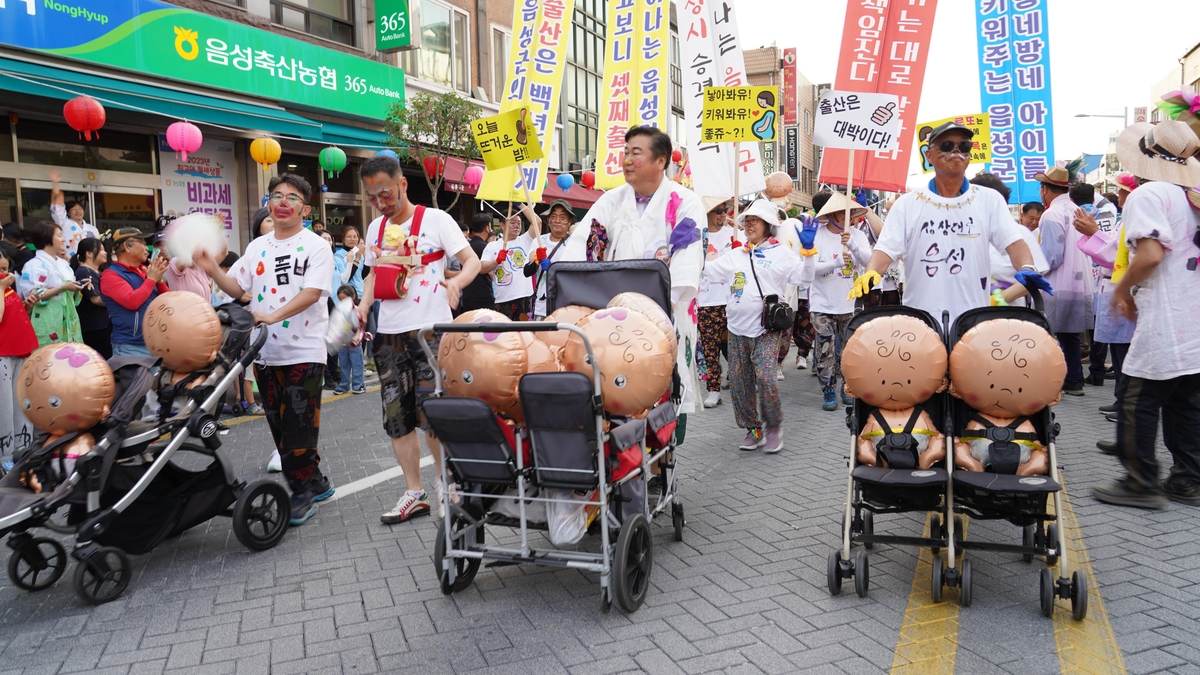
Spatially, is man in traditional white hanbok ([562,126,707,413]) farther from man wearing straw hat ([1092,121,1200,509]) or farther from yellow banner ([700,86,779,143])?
yellow banner ([700,86,779,143])

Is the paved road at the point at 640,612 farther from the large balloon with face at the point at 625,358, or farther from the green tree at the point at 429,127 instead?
the green tree at the point at 429,127

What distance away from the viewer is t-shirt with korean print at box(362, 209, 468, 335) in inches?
→ 187

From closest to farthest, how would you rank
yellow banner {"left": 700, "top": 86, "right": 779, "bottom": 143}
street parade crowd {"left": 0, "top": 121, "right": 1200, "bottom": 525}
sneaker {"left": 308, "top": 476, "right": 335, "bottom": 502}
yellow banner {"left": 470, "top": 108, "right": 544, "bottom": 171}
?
street parade crowd {"left": 0, "top": 121, "right": 1200, "bottom": 525}, sneaker {"left": 308, "top": 476, "right": 335, "bottom": 502}, yellow banner {"left": 470, "top": 108, "right": 544, "bottom": 171}, yellow banner {"left": 700, "top": 86, "right": 779, "bottom": 143}

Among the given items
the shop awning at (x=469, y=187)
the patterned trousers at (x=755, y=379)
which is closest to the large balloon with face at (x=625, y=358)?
the patterned trousers at (x=755, y=379)

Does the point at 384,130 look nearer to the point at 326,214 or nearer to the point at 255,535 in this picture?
the point at 326,214

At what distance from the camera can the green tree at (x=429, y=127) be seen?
15688 mm

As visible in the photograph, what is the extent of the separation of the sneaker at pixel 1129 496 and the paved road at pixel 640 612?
8 centimetres

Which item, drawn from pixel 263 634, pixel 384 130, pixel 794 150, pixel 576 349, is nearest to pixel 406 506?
pixel 263 634

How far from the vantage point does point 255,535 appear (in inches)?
173

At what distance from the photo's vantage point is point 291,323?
4.78 m

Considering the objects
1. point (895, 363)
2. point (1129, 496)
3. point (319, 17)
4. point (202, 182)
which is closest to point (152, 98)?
point (202, 182)

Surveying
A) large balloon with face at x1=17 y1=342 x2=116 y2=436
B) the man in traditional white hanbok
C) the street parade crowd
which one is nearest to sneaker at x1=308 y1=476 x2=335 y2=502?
the street parade crowd

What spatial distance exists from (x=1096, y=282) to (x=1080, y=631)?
7.14 metres

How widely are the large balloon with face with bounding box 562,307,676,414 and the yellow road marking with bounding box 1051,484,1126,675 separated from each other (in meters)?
1.86
